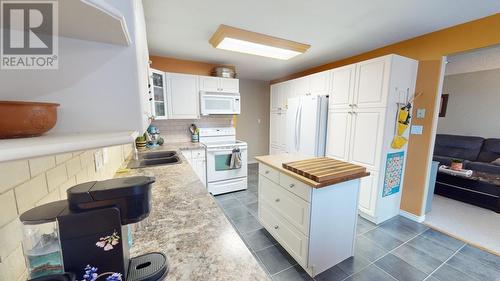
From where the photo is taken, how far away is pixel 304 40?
2.54 metres

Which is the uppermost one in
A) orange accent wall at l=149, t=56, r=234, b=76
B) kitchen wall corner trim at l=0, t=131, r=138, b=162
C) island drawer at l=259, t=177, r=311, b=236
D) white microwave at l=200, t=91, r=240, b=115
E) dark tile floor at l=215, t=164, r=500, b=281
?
orange accent wall at l=149, t=56, r=234, b=76

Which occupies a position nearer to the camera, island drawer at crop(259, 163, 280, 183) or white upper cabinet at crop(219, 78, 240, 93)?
island drawer at crop(259, 163, 280, 183)

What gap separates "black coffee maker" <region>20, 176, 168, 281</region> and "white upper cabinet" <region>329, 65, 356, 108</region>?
2.83 m

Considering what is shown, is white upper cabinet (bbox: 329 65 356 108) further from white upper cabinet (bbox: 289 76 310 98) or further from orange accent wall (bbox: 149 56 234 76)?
orange accent wall (bbox: 149 56 234 76)

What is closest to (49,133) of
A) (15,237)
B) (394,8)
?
(15,237)

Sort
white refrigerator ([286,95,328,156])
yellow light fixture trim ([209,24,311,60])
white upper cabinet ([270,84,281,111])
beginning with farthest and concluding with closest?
white upper cabinet ([270,84,281,111]), white refrigerator ([286,95,328,156]), yellow light fixture trim ([209,24,311,60])

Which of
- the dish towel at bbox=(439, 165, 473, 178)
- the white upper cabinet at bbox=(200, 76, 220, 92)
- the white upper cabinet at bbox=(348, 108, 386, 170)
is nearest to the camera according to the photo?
the white upper cabinet at bbox=(348, 108, 386, 170)

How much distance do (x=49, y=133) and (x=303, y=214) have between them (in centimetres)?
161

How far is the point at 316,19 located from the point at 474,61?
4.03m

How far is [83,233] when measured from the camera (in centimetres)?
51

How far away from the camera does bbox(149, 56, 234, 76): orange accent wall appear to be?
3.33m

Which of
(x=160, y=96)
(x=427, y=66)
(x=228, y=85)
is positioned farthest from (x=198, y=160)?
(x=427, y=66)

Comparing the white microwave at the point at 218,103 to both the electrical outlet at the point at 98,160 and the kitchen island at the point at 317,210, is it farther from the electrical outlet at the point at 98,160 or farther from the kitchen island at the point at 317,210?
the electrical outlet at the point at 98,160

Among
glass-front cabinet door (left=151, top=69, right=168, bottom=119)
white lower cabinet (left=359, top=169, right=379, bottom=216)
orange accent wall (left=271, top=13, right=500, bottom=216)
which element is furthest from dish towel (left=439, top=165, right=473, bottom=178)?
glass-front cabinet door (left=151, top=69, right=168, bottom=119)
